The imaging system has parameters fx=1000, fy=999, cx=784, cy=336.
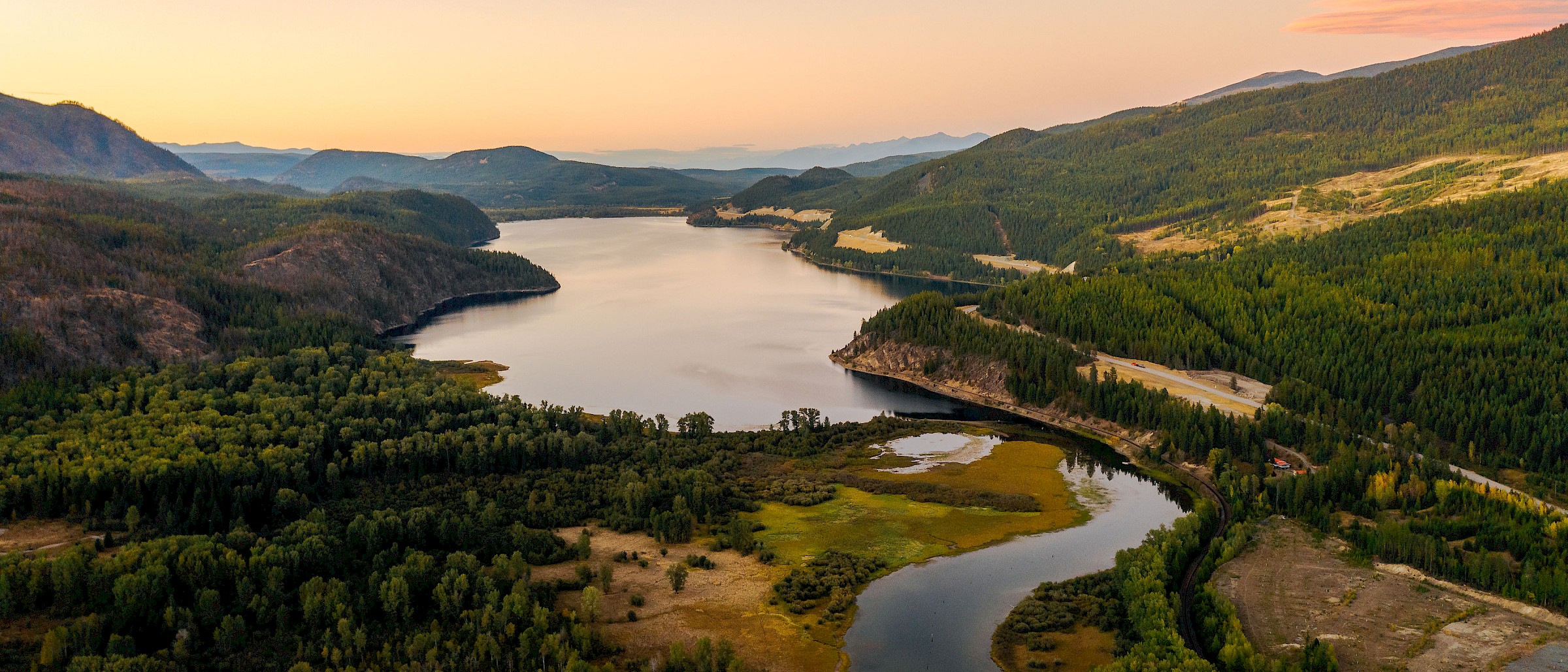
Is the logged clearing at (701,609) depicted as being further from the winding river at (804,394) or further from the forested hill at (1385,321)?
the forested hill at (1385,321)

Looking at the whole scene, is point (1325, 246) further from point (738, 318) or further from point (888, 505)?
point (888, 505)

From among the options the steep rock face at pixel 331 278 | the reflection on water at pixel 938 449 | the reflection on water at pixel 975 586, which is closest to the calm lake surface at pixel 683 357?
the steep rock face at pixel 331 278

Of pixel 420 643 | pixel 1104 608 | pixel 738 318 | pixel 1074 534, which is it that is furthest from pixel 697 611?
pixel 738 318

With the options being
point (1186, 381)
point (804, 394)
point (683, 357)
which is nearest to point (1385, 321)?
point (1186, 381)

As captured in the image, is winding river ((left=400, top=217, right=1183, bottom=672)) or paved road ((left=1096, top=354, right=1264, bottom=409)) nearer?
winding river ((left=400, top=217, right=1183, bottom=672))

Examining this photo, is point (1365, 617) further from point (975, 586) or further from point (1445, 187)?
point (1445, 187)

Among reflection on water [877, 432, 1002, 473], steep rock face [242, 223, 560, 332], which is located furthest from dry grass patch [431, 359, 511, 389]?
reflection on water [877, 432, 1002, 473]

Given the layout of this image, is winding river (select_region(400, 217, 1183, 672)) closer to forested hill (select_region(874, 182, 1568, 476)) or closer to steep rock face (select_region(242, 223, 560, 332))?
steep rock face (select_region(242, 223, 560, 332))
